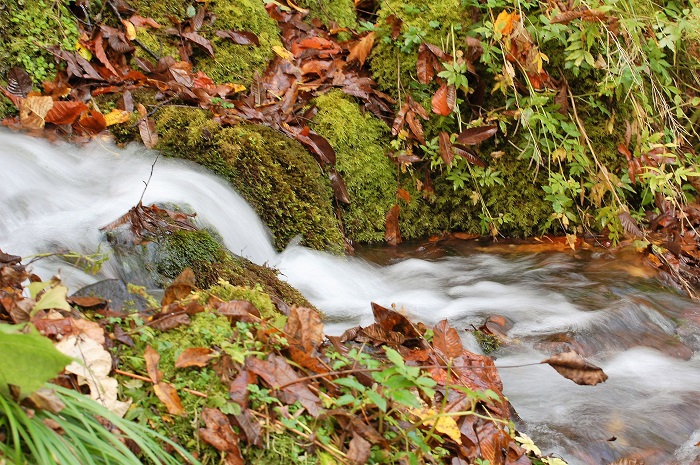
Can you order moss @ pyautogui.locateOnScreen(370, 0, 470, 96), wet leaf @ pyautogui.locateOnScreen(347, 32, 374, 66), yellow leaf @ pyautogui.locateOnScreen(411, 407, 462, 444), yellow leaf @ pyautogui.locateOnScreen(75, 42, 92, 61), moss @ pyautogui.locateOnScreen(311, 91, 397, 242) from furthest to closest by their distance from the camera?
1. wet leaf @ pyautogui.locateOnScreen(347, 32, 374, 66)
2. moss @ pyautogui.locateOnScreen(370, 0, 470, 96)
3. moss @ pyautogui.locateOnScreen(311, 91, 397, 242)
4. yellow leaf @ pyautogui.locateOnScreen(75, 42, 92, 61)
5. yellow leaf @ pyautogui.locateOnScreen(411, 407, 462, 444)

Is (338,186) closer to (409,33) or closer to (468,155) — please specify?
(468,155)

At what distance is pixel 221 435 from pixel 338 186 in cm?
284

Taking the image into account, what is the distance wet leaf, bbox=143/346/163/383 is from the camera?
1.92 m

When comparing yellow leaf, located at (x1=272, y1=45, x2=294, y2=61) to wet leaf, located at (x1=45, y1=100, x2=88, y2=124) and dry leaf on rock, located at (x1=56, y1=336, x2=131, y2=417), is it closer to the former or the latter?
wet leaf, located at (x1=45, y1=100, x2=88, y2=124)

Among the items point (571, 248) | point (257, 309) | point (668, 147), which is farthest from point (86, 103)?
Result: point (668, 147)

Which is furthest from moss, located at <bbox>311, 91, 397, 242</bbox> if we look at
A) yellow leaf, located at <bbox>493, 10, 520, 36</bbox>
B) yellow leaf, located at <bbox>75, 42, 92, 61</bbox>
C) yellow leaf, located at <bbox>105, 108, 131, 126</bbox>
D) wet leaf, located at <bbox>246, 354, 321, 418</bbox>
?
wet leaf, located at <bbox>246, 354, 321, 418</bbox>

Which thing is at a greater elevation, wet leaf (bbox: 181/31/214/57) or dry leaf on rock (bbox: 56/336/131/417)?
wet leaf (bbox: 181/31/214/57)

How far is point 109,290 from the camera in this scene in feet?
7.55

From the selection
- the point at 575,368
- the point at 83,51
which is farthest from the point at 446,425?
the point at 83,51

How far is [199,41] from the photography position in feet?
15.8

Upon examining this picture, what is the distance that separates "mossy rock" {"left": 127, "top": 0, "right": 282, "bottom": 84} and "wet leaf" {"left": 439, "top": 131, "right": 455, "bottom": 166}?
4.62 feet

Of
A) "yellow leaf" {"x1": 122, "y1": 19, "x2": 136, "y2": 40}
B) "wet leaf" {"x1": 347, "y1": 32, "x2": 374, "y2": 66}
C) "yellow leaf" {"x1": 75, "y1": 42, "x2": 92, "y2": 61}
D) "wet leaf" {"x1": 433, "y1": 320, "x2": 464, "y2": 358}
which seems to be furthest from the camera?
"wet leaf" {"x1": 347, "y1": 32, "x2": 374, "y2": 66}

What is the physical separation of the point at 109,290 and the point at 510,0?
3.57 m

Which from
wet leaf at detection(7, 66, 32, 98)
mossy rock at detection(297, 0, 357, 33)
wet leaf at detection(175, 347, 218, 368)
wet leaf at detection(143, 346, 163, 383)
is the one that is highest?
mossy rock at detection(297, 0, 357, 33)
